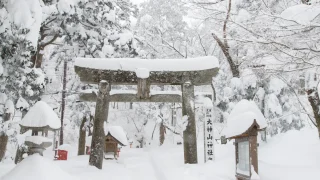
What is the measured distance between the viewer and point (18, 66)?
6598 millimetres

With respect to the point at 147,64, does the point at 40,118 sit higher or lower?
lower

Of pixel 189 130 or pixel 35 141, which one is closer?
pixel 35 141

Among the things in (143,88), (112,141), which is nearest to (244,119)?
(143,88)

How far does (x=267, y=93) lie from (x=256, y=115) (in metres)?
10.1

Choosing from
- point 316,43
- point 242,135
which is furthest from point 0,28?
point 316,43

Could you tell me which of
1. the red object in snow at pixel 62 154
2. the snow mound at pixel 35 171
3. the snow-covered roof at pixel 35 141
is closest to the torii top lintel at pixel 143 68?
the snow-covered roof at pixel 35 141

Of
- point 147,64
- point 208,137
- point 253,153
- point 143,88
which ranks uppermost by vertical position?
point 147,64

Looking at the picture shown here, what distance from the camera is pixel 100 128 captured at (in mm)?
8664

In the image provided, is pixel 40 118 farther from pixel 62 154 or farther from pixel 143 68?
pixel 62 154

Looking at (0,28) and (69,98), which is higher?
(0,28)

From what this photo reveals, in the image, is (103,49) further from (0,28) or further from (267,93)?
(267,93)

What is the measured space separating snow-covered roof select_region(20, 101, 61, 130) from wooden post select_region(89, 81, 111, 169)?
323 centimetres

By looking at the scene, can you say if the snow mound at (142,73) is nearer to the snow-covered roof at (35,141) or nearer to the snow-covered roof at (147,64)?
the snow-covered roof at (147,64)

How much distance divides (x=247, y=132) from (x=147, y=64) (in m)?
3.96
